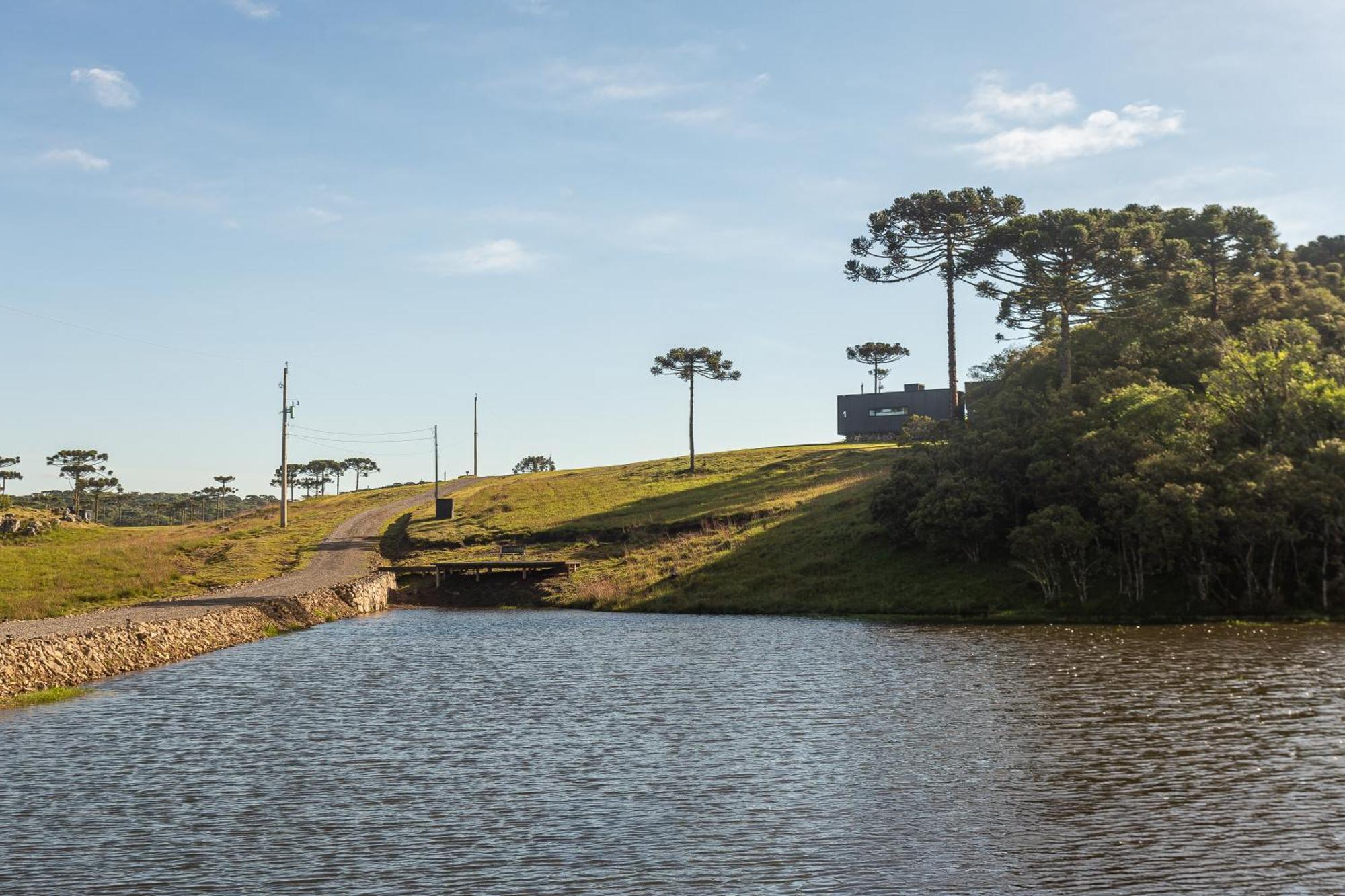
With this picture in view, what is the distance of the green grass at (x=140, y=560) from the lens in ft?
210

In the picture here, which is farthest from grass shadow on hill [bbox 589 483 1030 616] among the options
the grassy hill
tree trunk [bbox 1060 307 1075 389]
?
tree trunk [bbox 1060 307 1075 389]

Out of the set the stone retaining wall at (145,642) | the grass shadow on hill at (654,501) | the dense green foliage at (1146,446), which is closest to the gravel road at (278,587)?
A: the stone retaining wall at (145,642)

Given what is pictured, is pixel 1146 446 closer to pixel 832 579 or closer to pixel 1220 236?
pixel 832 579

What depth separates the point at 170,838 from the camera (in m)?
20.2

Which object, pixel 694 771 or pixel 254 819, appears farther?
pixel 694 771

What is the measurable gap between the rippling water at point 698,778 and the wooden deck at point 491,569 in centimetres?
3880

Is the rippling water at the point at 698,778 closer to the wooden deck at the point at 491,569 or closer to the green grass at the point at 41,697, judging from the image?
the green grass at the point at 41,697

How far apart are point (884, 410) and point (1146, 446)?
105 m

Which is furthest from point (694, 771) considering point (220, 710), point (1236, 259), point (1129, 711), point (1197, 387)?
point (1236, 259)

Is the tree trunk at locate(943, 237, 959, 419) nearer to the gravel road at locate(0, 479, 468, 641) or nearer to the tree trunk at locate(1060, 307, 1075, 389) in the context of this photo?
the tree trunk at locate(1060, 307, 1075, 389)

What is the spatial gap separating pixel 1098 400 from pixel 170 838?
213 feet

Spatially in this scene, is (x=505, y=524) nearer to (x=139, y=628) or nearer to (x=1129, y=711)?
(x=139, y=628)

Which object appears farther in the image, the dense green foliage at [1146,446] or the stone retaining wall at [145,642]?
the dense green foliage at [1146,446]

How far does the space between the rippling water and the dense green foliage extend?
1389cm
